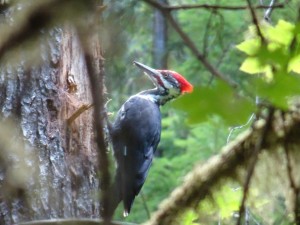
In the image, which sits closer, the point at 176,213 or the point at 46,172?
the point at 176,213

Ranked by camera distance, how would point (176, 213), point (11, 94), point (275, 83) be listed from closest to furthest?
point (275, 83) < point (176, 213) < point (11, 94)

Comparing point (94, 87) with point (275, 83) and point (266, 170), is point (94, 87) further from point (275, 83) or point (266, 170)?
point (266, 170)

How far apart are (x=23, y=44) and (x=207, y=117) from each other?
0.31m

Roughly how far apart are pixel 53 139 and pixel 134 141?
47.7 inches

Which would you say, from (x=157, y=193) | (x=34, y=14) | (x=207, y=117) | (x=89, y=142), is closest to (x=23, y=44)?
(x=34, y=14)

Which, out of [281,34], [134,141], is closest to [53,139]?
[134,141]

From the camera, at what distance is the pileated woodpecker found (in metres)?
3.71

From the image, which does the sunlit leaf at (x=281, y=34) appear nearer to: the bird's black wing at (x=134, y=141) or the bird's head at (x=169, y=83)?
the bird's black wing at (x=134, y=141)

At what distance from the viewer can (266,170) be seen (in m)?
1.05

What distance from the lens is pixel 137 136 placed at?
385cm

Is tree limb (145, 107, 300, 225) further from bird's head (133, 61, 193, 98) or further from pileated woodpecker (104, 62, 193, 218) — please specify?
bird's head (133, 61, 193, 98)

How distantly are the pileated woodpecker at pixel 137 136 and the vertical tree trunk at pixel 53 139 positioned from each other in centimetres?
79

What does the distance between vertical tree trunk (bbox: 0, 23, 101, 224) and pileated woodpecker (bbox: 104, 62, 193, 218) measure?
79 cm

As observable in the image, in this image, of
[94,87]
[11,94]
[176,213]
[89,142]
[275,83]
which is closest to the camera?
[94,87]
